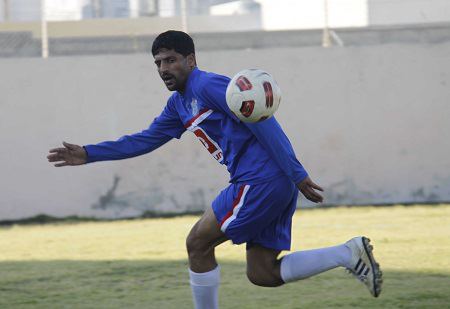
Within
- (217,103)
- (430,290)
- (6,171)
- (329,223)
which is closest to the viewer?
(217,103)

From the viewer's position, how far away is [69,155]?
20.0ft

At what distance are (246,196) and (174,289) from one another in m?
2.45

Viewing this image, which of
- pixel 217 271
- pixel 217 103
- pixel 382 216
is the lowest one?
pixel 382 216

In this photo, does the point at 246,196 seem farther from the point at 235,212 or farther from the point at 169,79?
the point at 169,79

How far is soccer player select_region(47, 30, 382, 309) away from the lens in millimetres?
5441

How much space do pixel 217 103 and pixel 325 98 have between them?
8427mm

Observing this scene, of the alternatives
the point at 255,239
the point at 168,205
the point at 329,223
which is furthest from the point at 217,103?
the point at 168,205

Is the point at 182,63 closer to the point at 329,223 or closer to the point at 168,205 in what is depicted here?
the point at 329,223

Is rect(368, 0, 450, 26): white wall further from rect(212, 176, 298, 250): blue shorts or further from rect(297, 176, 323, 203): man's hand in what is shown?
rect(297, 176, 323, 203): man's hand

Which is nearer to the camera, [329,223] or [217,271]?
[217,271]

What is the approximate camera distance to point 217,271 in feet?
18.4

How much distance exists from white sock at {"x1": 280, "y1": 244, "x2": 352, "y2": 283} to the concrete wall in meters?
7.76

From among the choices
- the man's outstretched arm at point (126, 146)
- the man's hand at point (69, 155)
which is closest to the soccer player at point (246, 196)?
the man's outstretched arm at point (126, 146)

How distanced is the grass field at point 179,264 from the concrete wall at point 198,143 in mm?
462
